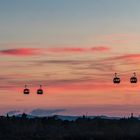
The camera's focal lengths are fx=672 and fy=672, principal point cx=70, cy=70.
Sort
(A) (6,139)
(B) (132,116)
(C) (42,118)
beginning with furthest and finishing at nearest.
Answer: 1. (B) (132,116)
2. (C) (42,118)
3. (A) (6,139)

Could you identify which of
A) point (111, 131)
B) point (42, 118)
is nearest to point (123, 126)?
point (111, 131)

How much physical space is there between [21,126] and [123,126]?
12.3 m

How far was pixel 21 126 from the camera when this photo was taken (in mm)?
75438

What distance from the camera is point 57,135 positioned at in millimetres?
70875

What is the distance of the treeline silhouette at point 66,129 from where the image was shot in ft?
231

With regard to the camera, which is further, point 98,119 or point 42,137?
point 98,119

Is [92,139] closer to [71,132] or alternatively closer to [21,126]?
[71,132]

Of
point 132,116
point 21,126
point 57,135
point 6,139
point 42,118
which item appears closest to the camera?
point 6,139

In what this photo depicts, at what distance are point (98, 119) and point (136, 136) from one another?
9.89 m

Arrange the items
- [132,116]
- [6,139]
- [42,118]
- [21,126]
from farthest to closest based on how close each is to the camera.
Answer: [132,116] < [42,118] < [21,126] < [6,139]

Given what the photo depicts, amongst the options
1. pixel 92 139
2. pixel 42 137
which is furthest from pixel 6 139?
pixel 92 139

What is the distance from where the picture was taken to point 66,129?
75.9m

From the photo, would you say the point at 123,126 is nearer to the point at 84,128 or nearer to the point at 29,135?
the point at 84,128

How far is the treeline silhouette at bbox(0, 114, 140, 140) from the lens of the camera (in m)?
70.5
